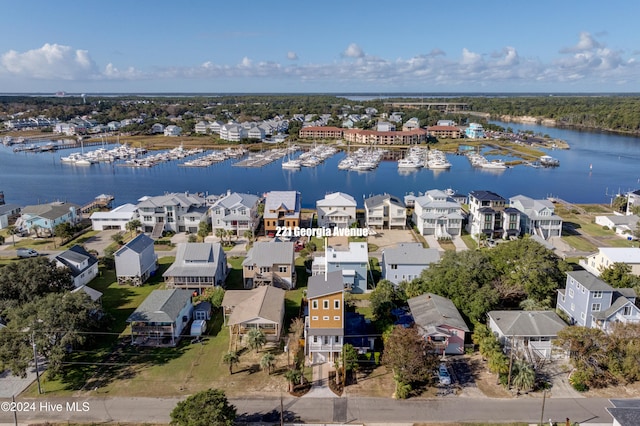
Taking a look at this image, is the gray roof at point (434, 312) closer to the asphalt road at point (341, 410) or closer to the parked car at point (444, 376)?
the parked car at point (444, 376)

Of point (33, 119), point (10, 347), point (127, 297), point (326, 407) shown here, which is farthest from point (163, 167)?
point (33, 119)

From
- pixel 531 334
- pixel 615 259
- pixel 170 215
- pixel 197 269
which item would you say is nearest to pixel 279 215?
pixel 170 215

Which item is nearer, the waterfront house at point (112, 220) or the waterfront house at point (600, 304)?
the waterfront house at point (600, 304)

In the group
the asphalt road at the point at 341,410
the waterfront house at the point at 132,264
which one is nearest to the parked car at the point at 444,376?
the asphalt road at the point at 341,410

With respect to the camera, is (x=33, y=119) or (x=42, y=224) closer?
(x=42, y=224)

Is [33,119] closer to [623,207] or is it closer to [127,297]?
[127,297]

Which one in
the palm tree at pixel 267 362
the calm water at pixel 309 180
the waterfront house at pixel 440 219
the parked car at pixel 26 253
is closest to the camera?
the palm tree at pixel 267 362

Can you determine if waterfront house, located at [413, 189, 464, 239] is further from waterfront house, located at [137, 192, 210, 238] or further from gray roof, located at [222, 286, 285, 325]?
waterfront house, located at [137, 192, 210, 238]

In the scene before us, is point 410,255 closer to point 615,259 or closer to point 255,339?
point 255,339
